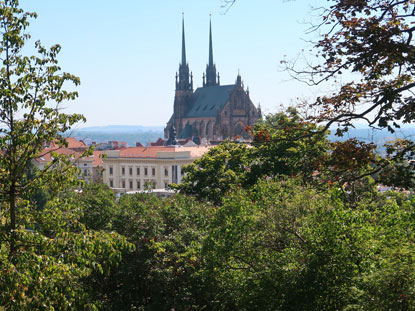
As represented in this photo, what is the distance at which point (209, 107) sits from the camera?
167000 mm

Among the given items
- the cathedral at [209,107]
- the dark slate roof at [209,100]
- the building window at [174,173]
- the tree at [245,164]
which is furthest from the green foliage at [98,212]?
the dark slate roof at [209,100]

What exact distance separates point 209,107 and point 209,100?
2.56m

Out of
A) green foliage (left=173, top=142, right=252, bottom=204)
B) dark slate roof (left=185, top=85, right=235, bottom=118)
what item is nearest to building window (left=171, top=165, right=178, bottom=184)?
green foliage (left=173, top=142, right=252, bottom=204)

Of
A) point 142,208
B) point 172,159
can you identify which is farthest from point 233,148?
point 172,159

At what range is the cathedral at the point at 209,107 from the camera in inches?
6378

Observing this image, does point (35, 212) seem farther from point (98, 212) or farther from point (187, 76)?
point (187, 76)

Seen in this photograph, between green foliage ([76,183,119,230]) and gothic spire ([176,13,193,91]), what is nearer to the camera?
green foliage ([76,183,119,230])

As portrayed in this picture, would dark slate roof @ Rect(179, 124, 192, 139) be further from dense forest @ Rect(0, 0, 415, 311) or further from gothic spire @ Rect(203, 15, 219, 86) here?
dense forest @ Rect(0, 0, 415, 311)

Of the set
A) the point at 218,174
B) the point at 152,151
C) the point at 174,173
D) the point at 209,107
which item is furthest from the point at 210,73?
the point at 218,174

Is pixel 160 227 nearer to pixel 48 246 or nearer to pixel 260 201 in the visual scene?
pixel 260 201

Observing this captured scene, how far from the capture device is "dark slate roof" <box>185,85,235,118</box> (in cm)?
16512

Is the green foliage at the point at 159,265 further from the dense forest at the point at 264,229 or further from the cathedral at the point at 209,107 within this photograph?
the cathedral at the point at 209,107

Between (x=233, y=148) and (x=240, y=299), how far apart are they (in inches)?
964

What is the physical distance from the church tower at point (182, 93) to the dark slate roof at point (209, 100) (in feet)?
5.32
